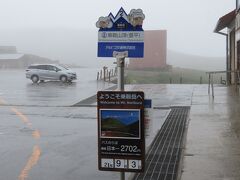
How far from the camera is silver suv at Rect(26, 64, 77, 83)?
38.9m

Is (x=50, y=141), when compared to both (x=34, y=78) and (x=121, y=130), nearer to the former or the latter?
(x=121, y=130)

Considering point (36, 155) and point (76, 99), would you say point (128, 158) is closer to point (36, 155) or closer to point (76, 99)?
point (36, 155)

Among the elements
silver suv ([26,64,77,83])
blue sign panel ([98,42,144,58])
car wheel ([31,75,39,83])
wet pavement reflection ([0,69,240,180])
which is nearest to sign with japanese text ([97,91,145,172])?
wet pavement reflection ([0,69,240,180])

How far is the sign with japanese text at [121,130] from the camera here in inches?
254

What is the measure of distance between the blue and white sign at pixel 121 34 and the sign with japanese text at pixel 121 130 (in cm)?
87

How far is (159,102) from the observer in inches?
845

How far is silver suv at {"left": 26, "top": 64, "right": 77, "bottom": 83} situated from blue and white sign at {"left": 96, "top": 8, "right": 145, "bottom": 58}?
31.9 metres

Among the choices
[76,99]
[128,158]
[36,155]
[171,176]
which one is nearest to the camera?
[128,158]

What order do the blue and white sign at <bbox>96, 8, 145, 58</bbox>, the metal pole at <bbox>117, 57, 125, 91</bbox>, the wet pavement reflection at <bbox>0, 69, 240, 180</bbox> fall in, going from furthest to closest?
the wet pavement reflection at <bbox>0, 69, 240, 180</bbox> < the blue and white sign at <bbox>96, 8, 145, 58</bbox> < the metal pole at <bbox>117, 57, 125, 91</bbox>

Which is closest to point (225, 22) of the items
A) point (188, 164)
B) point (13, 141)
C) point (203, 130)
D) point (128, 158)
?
point (203, 130)

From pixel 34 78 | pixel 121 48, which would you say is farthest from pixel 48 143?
pixel 34 78

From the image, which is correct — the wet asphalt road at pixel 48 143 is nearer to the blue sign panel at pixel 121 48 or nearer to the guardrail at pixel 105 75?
the blue sign panel at pixel 121 48

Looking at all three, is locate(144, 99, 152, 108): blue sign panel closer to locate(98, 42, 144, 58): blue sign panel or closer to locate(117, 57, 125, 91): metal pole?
locate(117, 57, 125, 91): metal pole

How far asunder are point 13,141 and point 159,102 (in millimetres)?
10407
